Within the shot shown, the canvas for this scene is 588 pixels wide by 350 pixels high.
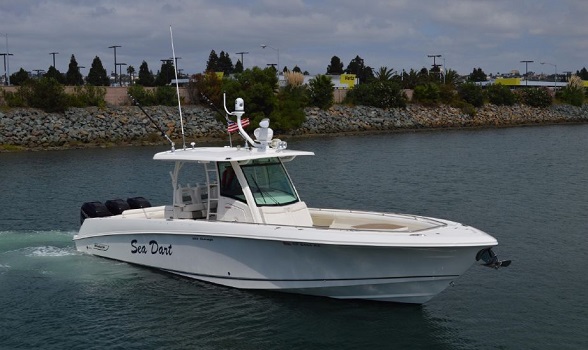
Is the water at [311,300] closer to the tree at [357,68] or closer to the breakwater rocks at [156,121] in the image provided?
the breakwater rocks at [156,121]

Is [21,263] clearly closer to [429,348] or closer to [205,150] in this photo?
[205,150]

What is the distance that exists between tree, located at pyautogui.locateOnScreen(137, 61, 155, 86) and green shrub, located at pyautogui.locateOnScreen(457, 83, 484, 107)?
36.4 m

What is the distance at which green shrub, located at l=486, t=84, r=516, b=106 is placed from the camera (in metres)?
96.0

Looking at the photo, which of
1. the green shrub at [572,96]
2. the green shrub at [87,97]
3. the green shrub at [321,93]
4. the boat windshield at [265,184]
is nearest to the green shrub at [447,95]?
the green shrub at [321,93]

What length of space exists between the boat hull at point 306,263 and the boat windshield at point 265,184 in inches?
38.1

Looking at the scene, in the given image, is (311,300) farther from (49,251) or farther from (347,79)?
(347,79)

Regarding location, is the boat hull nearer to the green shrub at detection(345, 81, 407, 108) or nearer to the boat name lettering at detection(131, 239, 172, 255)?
the boat name lettering at detection(131, 239, 172, 255)

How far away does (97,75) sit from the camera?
286ft

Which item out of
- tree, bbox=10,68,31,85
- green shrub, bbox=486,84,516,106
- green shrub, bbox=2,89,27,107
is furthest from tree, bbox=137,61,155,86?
green shrub, bbox=486,84,516,106

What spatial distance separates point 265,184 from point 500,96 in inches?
3383

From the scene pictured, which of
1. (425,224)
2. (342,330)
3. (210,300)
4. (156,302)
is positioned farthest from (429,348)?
(156,302)

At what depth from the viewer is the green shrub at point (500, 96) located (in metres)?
96.0

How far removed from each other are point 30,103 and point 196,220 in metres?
49.9

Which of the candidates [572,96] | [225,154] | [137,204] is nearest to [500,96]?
[572,96]
